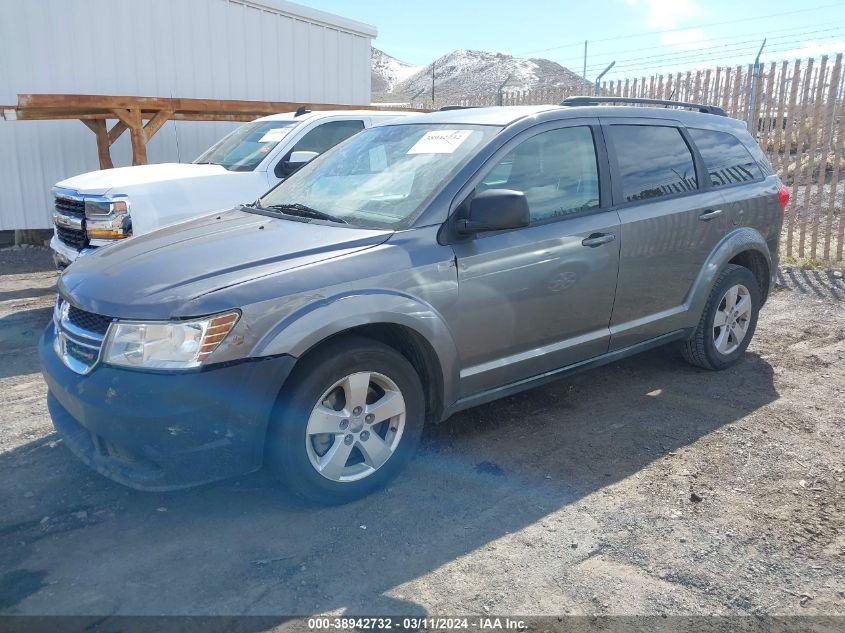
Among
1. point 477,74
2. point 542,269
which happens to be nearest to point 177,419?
point 542,269

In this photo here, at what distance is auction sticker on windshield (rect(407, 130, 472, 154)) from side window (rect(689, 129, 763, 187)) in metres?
1.88

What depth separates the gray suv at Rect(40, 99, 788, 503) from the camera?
3.00 m

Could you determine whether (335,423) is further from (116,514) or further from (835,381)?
(835,381)

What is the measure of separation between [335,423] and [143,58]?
32.9ft

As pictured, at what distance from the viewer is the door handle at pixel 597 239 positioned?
13.6 feet

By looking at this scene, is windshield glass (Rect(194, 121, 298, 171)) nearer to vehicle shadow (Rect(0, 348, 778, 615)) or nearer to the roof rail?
the roof rail

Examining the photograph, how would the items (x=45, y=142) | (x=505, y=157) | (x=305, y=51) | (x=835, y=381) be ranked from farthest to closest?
(x=305, y=51), (x=45, y=142), (x=835, y=381), (x=505, y=157)

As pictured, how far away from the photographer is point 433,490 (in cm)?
362

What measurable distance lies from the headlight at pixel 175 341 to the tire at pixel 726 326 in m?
3.49

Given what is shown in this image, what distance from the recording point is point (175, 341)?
2.96 metres

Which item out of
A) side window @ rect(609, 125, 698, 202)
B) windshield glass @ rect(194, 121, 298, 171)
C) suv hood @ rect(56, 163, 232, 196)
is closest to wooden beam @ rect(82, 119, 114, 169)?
windshield glass @ rect(194, 121, 298, 171)

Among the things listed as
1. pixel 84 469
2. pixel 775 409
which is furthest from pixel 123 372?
pixel 775 409

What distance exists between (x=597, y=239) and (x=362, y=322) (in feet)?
5.42

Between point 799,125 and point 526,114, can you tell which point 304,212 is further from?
point 799,125
